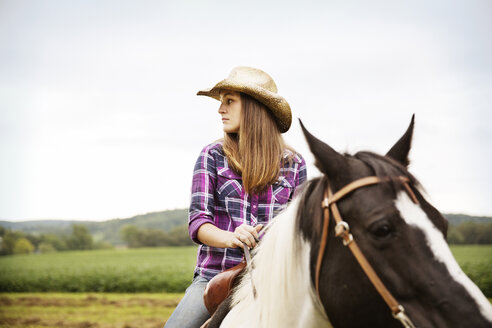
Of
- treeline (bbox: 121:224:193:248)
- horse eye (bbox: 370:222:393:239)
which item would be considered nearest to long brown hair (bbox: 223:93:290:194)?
horse eye (bbox: 370:222:393:239)

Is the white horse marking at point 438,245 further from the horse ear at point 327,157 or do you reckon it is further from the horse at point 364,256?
the horse ear at point 327,157

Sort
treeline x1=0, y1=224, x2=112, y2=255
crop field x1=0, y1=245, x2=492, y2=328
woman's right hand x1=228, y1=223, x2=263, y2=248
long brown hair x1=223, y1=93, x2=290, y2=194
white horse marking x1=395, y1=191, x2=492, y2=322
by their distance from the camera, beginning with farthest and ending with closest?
treeline x1=0, y1=224, x2=112, y2=255
crop field x1=0, y1=245, x2=492, y2=328
long brown hair x1=223, y1=93, x2=290, y2=194
woman's right hand x1=228, y1=223, x2=263, y2=248
white horse marking x1=395, y1=191, x2=492, y2=322

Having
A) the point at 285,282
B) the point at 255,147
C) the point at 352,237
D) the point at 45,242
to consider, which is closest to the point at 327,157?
the point at 352,237

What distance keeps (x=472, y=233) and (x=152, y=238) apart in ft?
140

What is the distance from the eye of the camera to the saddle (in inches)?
87.8

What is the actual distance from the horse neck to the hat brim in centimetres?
116

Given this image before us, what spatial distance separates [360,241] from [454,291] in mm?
354

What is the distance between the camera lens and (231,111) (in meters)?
2.83

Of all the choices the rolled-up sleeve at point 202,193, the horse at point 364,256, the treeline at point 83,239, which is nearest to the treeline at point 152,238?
the treeline at point 83,239

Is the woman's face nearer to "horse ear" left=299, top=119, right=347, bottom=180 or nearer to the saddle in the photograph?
the saddle

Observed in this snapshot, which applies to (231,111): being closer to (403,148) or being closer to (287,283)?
(403,148)

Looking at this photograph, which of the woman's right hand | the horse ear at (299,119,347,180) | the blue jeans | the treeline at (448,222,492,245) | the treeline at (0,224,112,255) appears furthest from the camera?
the treeline at (0,224,112,255)

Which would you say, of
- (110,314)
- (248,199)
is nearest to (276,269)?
(248,199)

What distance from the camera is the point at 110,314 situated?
15.0 metres
